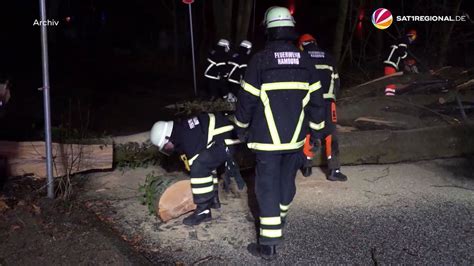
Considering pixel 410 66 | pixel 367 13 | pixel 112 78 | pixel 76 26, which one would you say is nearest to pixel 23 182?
pixel 410 66

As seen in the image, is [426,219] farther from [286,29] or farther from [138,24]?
[138,24]

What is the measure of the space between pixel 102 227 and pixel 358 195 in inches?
108

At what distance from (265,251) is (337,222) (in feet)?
3.40

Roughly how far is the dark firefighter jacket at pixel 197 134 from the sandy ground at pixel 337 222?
765 mm

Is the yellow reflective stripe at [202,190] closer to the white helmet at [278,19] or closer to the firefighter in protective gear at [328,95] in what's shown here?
the firefighter in protective gear at [328,95]

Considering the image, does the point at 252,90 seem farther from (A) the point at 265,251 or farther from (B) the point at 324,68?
(B) the point at 324,68

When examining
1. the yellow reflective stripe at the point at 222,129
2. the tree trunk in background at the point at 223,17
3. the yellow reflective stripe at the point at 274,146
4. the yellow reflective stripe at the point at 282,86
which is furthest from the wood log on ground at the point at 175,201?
the tree trunk in background at the point at 223,17

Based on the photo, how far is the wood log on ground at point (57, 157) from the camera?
5594mm

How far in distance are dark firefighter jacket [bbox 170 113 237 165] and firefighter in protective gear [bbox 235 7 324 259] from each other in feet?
1.62

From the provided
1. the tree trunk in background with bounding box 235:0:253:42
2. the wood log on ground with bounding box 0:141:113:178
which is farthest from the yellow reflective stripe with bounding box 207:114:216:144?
the tree trunk in background with bounding box 235:0:253:42

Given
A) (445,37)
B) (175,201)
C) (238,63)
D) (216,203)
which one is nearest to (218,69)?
(238,63)

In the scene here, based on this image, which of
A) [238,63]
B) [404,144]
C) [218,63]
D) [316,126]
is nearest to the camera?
[316,126]

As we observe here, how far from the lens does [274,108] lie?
155 inches

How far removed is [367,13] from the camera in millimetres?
15922
